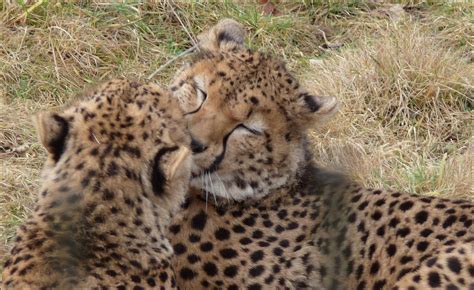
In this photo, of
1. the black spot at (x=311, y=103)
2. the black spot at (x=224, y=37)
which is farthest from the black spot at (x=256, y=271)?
the black spot at (x=224, y=37)

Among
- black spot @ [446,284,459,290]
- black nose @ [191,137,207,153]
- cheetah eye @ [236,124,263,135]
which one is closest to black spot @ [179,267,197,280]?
black nose @ [191,137,207,153]

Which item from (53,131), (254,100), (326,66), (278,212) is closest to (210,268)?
(278,212)

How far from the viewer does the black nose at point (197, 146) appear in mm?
3561

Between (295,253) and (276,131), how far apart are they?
51cm

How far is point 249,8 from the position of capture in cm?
644

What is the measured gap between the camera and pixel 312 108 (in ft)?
13.4

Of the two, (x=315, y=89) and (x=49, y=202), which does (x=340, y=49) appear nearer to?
(x=315, y=89)

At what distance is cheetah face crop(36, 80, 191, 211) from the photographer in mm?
2986

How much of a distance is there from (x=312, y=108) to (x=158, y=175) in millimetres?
1219

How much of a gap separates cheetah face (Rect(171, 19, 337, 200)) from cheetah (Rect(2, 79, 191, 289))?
1.84ft

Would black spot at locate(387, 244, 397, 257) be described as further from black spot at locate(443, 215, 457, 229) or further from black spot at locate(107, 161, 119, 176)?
black spot at locate(107, 161, 119, 176)

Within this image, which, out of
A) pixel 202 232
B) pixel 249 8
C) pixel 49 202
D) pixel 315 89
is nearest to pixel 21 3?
pixel 249 8

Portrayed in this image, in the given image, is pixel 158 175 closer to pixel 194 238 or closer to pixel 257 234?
pixel 194 238

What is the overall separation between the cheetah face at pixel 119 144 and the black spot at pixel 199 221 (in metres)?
0.59
